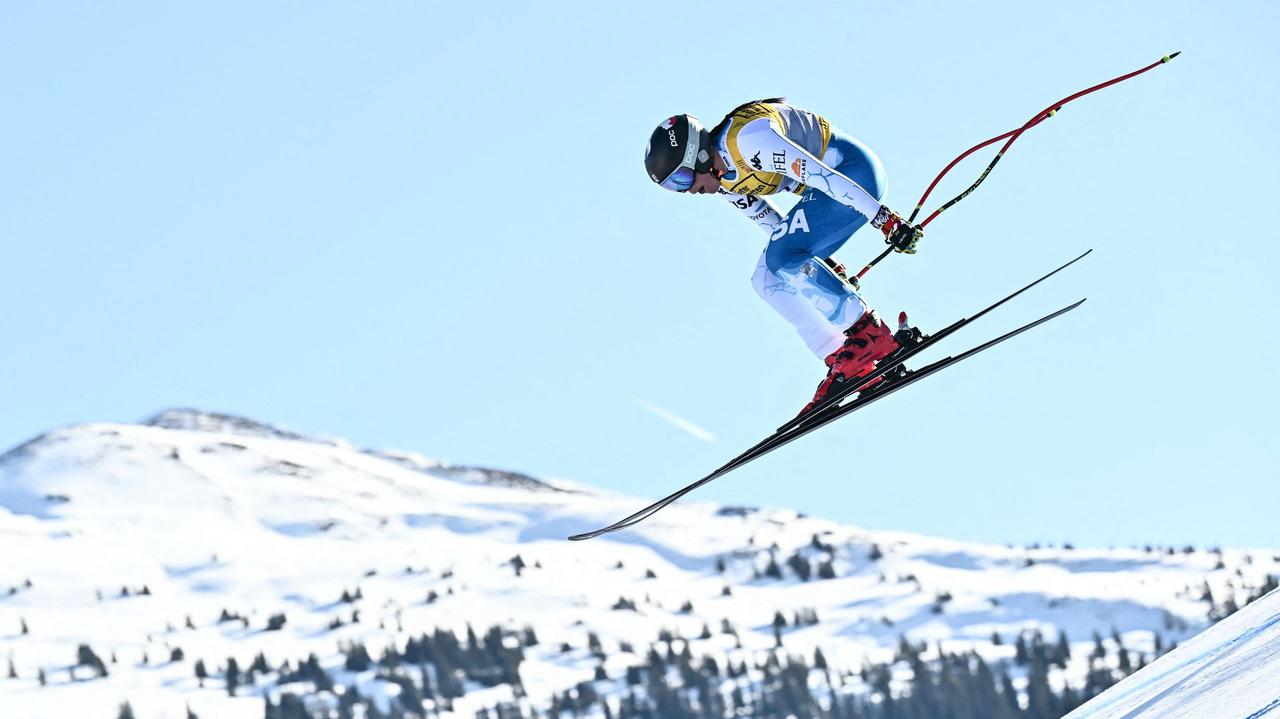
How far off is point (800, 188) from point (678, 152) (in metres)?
0.96

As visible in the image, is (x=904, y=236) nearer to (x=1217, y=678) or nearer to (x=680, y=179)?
(x=680, y=179)

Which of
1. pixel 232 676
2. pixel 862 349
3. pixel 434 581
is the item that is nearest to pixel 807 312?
pixel 862 349

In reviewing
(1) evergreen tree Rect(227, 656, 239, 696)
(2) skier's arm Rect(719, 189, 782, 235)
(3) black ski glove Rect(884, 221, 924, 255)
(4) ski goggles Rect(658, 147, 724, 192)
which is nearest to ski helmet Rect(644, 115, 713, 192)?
(4) ski goggles Rect(658, 147, 724, 192)

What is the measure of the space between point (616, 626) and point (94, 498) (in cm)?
3774

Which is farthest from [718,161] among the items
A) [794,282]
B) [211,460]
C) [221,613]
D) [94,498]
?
[211,460]

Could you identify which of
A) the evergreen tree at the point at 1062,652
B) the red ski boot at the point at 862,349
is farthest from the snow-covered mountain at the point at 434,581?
the red ski boot at the point at 862,349

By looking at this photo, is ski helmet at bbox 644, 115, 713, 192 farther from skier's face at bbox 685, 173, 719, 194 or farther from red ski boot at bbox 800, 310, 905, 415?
red ski boot at bbox 800, 310, 905, 415

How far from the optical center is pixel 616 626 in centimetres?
9881

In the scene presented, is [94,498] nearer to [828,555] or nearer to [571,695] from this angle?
[571,695]

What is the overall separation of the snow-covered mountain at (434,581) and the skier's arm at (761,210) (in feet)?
234

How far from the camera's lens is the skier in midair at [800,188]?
1084 cm

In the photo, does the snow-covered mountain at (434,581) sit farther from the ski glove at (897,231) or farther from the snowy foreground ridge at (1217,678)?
the snowy foreground ridge at (1217,678)

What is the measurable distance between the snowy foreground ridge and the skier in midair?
2.97 meters

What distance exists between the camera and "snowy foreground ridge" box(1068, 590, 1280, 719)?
18.4 feet
